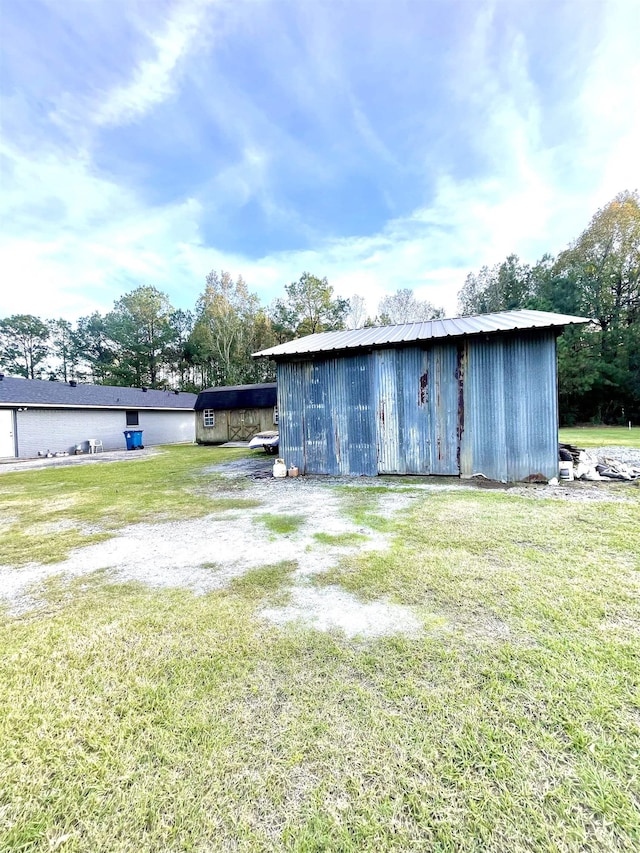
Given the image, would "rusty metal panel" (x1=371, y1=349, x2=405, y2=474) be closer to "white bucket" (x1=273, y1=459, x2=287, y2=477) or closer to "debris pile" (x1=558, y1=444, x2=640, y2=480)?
"white bucket" (x1=273, y1=459, x2=287, y2=477)

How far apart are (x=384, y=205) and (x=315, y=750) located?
70.5 ft

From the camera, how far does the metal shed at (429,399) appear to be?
264 inches

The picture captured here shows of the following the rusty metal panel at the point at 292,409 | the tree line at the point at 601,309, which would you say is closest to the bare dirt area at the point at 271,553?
the rusty metal panel at the point at 292,409

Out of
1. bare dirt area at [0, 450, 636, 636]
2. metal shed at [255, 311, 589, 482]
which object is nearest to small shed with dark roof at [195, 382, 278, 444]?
metal shed at [255, 311, 589, 482]

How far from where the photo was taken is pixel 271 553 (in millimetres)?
3664

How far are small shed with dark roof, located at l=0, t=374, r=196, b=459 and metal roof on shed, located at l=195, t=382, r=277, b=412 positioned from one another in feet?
14.8

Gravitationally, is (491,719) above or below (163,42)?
below

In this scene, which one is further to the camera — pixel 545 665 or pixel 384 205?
pixel 384 205

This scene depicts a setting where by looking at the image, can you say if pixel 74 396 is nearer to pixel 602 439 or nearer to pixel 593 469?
pixel 593 469

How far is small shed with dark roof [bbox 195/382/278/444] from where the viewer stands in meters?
18.9

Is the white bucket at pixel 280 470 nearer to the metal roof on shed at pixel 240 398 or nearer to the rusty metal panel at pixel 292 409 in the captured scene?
the rusty metal panel at pixel 292 409

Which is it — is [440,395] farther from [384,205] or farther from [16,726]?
[384,205]

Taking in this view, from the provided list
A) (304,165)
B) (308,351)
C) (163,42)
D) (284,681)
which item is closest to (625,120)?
(304,165)

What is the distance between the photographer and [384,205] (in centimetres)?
1791
